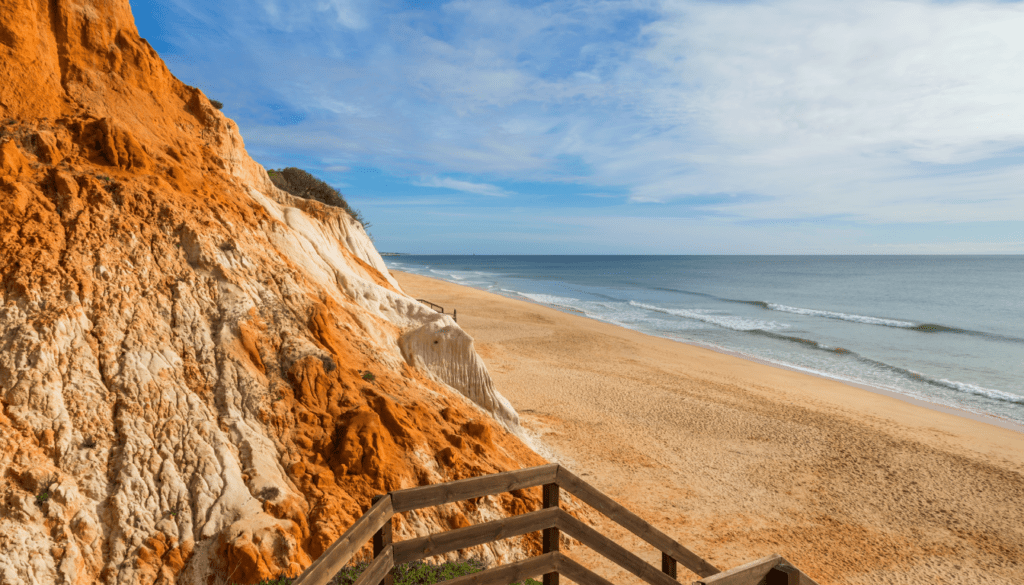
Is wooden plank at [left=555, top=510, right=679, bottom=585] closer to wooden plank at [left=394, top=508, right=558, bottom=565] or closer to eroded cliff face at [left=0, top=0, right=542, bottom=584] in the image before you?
wooden plank at [left=394, top=508, right=558, bottom=565]

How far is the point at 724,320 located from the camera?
4338 cm

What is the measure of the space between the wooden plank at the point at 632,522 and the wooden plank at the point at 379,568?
1597 mm

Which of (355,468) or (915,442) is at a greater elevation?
(355,468)

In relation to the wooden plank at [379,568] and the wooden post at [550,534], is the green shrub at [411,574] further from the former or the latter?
the wooden plank at [379,568]

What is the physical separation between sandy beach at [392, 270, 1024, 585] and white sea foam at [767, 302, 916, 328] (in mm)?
25142

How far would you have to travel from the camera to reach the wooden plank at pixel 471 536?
13.1ft

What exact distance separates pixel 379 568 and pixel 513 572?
127cm

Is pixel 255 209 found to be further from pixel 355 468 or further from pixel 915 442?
pixel 915 442

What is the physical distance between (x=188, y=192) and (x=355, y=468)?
6.41 m

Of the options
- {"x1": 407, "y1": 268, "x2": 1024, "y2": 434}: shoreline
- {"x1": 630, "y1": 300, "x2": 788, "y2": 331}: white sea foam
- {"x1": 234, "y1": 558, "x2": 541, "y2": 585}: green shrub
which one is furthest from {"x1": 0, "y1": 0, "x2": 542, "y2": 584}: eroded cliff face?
{"x1": 630, "y1": 300, "x2": 788, "y2": 331}: white sea foam

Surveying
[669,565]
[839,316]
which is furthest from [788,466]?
[839,316]

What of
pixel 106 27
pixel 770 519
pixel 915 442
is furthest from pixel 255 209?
pixel 915 442

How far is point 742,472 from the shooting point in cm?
1214

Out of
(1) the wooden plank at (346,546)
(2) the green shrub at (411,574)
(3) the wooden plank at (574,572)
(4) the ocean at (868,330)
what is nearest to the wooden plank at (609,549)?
(3) the wooden plank at (574,572)
